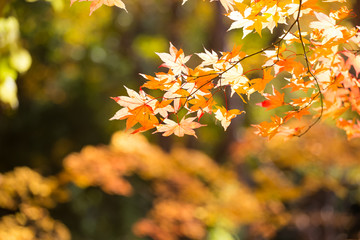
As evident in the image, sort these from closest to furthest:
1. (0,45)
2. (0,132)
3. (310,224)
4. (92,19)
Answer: (0,45) → (310,224) → (0,132) → (92,19)

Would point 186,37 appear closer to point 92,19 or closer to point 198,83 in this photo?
point 92,19

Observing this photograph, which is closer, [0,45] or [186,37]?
[0,45]

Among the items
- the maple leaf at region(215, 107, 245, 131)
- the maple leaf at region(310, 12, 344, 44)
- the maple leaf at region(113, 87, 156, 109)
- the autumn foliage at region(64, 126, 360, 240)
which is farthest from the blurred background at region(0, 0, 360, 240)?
the maple leaf at region(310, 12, 344, 44)

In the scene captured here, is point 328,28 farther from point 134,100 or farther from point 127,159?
point 127,159

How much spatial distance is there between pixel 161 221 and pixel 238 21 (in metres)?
3.12

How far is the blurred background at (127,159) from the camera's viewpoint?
3535mm

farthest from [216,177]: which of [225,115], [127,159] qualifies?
[225,115]

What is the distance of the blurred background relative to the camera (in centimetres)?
354

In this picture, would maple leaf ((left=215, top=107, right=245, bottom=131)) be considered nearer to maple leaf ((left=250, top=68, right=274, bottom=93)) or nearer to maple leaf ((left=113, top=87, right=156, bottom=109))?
maple leaf ((left=250, top=68, right=274, bottom=93))

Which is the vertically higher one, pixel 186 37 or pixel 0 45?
pixel 186 37

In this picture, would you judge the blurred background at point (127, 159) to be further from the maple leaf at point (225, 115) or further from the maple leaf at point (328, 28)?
the maple leaf at point (328, 28)

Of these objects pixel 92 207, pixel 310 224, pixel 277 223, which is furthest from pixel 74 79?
pixel 310 224

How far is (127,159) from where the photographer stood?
356 cm

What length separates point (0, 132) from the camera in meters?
5.50
